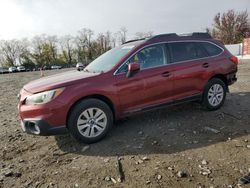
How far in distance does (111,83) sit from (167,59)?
1403mm

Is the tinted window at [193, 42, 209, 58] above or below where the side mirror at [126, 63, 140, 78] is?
above

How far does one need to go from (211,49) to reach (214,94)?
108cm

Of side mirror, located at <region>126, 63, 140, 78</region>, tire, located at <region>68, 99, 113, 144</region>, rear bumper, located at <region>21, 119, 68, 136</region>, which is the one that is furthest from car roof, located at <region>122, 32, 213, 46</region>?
rear bumper, located at <region>21, 119, 68, 136</region>

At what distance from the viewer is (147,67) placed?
4.67 metres

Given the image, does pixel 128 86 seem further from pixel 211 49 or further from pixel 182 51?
pixel 211 49

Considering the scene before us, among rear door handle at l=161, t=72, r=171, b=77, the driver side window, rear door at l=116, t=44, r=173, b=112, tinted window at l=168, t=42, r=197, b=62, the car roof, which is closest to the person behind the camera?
rear door at l=116, t=44, r=173, b=112

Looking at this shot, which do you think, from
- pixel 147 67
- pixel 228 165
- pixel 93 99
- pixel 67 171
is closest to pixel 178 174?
pixel 228 165

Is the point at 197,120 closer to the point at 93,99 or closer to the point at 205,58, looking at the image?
the point at 205,58

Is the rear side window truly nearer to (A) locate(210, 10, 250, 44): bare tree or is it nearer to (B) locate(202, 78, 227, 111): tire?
(B) locate(202, 78, 227, 111): tire

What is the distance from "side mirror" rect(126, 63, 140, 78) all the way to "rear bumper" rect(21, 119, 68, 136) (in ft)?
4.94

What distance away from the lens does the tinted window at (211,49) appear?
5.61m

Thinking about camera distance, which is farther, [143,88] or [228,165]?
[143,88]

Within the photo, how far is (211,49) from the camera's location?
18.6 feet

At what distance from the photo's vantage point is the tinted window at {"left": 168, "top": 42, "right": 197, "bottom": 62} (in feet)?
16.7
